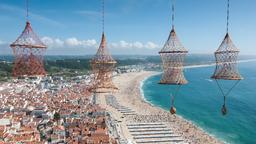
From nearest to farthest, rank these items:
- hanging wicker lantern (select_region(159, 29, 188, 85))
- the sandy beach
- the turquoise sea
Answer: hanging wicker lantern (select_region(159, 29, 188, 85))
the sandy beach
the turquoise sea

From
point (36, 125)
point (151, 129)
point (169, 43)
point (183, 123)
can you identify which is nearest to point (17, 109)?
point (36, 125)

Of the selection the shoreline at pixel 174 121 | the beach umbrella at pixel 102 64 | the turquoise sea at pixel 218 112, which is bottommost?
the turquoise sea at pixel 218 112

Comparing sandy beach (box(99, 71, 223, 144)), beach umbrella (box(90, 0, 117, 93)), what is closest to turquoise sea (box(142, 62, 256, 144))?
sandy beach (box(99, 71, 223, 144))

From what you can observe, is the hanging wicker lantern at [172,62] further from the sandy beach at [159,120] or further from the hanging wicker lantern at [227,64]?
the sandy beach at [159,120]

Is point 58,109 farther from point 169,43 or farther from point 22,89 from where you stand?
point 169,43

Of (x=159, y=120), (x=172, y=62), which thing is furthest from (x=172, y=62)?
(x=159, y=120)

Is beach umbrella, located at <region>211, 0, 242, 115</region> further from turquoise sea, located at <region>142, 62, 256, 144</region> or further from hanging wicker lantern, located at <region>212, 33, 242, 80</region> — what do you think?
turquoise sea, located at <region>142, 62, 256, 144</region>

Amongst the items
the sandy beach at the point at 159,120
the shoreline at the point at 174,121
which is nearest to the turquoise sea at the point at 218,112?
the shoreline at the point at 174,121

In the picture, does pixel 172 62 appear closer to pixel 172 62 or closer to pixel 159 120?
pixel 172 62

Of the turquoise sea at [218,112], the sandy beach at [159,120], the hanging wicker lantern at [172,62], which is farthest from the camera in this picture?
the turquoise sea at [218,112]

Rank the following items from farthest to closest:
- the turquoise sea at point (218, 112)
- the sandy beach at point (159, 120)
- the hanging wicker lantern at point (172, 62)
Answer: the turquoise sea at point (218, 112), the sandy beach at point (159, 120), the hanging wicker lantern at point (172, 62)

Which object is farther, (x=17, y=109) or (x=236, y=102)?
(x=236, y=102)
